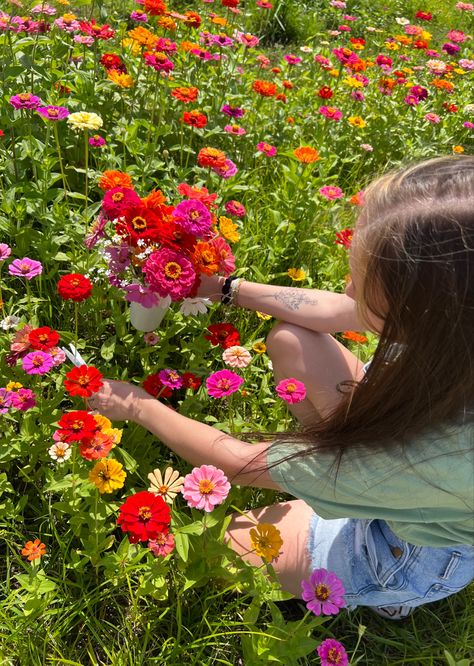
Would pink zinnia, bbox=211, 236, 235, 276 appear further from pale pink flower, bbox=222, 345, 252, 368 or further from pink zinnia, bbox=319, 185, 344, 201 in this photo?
pink zinnia, bbox=319, 185, 344, 201

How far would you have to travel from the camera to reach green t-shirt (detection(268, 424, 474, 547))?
3.21 feet

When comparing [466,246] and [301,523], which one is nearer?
[466,246]

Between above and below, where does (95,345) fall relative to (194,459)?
below

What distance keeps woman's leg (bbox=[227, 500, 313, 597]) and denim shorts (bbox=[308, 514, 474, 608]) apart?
22 mm

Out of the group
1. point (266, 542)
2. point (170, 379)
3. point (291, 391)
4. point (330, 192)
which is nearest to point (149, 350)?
point (170, 379)

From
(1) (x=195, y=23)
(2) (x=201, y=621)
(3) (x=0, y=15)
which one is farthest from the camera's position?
(1) (x=195, y=23)

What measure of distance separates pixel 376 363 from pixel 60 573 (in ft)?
2.68

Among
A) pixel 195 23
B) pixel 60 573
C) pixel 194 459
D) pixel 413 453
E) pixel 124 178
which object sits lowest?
pixel 60 573

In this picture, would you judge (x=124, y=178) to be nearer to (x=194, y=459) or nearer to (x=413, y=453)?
(x=194, y=459)

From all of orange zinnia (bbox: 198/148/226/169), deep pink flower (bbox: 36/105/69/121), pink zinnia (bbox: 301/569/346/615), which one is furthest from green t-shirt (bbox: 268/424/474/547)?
deep pink flower (bbox: 36/105/69/121)

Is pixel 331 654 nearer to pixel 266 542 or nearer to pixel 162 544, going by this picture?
pixel 266 542

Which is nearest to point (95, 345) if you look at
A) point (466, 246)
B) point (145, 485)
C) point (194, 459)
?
point (145, 485)

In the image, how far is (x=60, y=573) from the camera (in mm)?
1332

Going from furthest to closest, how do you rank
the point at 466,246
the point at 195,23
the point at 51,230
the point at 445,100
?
the point at 445,100 < the point at 195,23 < the point at 51,230 < the point at 466,246
